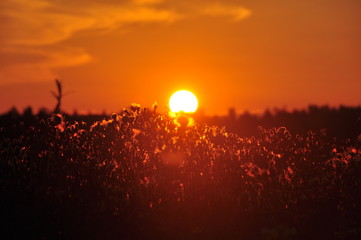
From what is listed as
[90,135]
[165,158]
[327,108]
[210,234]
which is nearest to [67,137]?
[90,135]

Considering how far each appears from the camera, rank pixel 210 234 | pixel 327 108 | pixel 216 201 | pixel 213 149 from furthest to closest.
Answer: pixel 327 108 → pixel 213 149 → pixel 216 201 → pixel 210 234

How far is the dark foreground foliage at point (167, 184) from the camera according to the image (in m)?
8.59

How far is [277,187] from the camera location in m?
9.12

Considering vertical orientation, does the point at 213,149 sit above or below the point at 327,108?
below

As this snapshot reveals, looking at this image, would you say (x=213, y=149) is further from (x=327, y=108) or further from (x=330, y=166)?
(x=327, y=108)

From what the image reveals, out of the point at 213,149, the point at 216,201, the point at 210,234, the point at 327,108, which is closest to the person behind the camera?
the point at 210,234

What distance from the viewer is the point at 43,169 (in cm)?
906

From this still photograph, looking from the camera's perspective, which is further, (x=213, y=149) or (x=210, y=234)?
(x=213, y=149)

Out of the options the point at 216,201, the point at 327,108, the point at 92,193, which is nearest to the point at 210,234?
the point at 216,201

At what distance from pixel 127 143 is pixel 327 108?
27311 mm

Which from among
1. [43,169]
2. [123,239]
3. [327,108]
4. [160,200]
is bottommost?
[123,239]

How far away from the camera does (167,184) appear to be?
881 centimetres

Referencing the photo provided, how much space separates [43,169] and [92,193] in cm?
90

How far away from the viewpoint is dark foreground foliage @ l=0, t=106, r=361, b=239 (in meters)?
8.59
